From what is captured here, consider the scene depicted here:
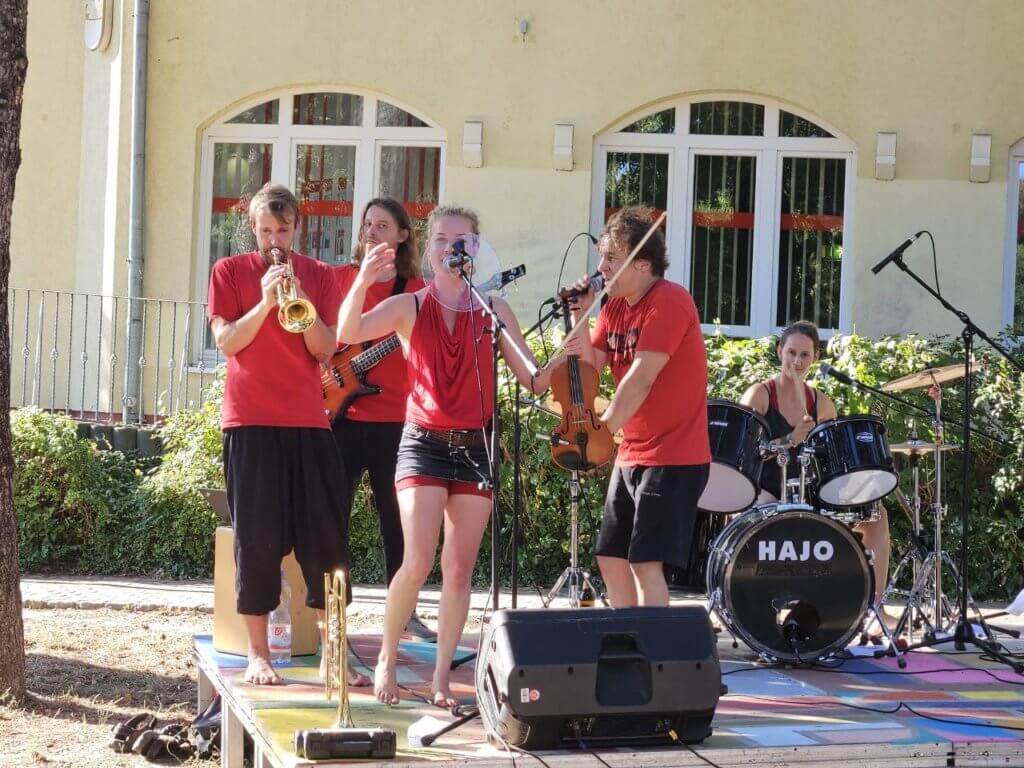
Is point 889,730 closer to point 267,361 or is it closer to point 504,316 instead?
point 504,316

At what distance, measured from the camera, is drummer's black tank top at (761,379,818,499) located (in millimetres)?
6924

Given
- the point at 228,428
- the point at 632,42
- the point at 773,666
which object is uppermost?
the point at 632,42

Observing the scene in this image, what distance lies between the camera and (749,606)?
246 inches

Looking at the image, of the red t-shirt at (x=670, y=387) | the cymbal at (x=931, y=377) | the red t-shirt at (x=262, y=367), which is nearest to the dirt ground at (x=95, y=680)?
the red t-shirt at (x=262, y=367)

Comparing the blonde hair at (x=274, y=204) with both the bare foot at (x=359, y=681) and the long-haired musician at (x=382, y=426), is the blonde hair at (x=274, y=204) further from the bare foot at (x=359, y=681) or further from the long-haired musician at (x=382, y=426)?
the bare foot at (x=359, y=681)

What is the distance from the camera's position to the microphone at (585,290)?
489cm

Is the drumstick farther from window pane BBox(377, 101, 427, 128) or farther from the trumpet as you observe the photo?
window pane BBox(377, 101, 427, 128)

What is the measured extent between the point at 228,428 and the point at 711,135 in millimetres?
7833

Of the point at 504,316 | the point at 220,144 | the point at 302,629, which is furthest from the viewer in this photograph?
the point at 220,144

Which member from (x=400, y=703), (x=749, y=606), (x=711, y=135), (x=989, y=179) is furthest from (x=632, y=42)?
(x=400, y=703)

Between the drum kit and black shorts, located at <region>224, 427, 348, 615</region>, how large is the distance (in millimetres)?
1881

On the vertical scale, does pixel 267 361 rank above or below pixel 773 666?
above

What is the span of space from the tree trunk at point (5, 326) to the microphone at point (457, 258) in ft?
7.44

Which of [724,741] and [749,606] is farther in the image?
[749,606]
